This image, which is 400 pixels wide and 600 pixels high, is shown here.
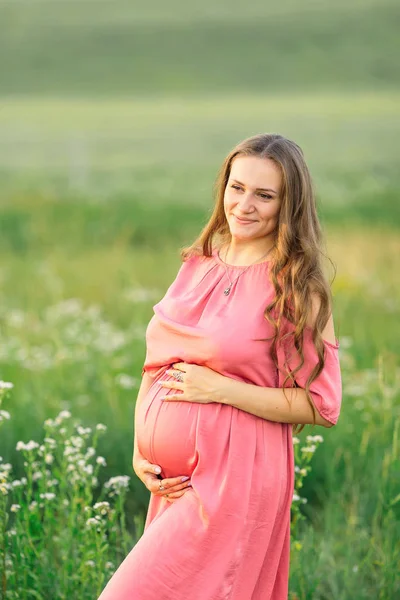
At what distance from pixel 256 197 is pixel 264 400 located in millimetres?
622

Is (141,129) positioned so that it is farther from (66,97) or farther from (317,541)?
(317,541)

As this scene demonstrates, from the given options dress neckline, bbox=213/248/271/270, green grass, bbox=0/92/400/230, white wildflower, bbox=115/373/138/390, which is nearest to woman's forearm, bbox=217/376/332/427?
dress neckline, bbox=213/248/271/270

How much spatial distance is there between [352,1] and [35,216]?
5727 cm

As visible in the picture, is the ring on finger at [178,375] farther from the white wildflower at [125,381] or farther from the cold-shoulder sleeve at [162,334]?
the white wildflower at [125,381]

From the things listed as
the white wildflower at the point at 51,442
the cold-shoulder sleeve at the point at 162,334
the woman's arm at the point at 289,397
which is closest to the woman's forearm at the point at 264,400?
the woman's arm at the point at 289,397

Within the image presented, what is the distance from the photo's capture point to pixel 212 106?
59.9 m

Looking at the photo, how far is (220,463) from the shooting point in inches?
118

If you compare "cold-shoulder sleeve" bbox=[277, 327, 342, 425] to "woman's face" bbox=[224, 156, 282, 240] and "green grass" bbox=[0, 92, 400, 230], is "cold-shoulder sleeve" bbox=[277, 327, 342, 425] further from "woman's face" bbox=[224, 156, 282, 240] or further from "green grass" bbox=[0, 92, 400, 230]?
"green grass" bbox=[0, 92, 400, 230]

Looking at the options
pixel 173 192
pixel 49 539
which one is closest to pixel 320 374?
pixel 49 539

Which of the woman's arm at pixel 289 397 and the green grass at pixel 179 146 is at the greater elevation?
the green grass at pixel 179 146

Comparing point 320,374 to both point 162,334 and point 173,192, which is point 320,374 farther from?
point 173,192

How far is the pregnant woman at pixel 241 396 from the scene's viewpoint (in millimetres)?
2936

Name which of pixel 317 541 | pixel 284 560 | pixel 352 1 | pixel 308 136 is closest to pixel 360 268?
pixel 317 541

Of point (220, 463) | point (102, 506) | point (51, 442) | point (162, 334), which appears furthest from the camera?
Answer: point (51, 442)
